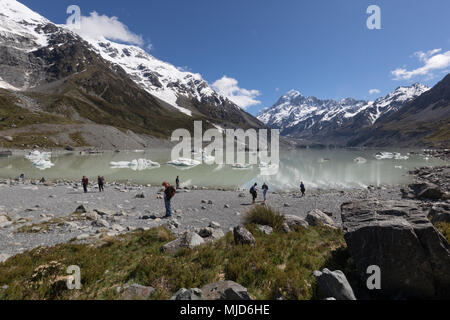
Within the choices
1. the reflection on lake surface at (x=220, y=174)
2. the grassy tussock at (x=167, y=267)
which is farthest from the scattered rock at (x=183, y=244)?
the reflection on lake surface at (x=220, y=174)

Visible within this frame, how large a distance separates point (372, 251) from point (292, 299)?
2.62 meters

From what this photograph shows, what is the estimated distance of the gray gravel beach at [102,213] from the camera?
36.1 feet

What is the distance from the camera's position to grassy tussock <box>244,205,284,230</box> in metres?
11.6

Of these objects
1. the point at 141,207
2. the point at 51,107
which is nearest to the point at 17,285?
the point at 141,207

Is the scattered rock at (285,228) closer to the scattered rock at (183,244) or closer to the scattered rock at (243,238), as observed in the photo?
the scattered rock at (243,238)

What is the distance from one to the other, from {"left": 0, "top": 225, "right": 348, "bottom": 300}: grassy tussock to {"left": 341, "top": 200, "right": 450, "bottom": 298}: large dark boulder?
139 cm

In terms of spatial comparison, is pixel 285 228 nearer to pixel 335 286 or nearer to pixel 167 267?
pixel 335 286

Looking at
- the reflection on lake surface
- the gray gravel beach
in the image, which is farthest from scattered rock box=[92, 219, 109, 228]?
the reflection on lake surface

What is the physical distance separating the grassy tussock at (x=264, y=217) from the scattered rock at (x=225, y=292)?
6.35m

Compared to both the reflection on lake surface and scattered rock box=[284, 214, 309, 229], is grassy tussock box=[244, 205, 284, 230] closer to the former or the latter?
scattered rock box=[284, 214, 309, 229]

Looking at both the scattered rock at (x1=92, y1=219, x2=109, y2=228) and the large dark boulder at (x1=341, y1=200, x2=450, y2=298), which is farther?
the scattered rock at (x1=92, y1=219, x2=109, y2=228)

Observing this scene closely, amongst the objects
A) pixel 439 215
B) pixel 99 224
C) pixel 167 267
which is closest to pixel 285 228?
pixel 167 267

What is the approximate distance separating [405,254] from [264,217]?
659cm
